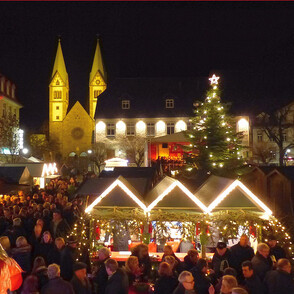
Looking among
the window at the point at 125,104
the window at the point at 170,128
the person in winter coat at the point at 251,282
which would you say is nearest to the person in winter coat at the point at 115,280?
the person in winter coat at the point at 251,282

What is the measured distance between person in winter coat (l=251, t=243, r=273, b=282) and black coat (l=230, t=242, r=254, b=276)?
0.77 metres

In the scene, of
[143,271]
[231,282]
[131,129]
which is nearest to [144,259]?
[143,271]

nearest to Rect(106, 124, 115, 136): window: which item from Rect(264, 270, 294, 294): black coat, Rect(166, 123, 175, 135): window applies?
Rect(166, 123, 175, 135): window

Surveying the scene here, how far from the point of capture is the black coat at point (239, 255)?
27.2 ft

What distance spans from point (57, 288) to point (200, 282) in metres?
2.32

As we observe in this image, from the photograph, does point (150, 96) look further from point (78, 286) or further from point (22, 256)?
point (78, 286)

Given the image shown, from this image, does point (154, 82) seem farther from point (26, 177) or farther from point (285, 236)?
point (285, 236)

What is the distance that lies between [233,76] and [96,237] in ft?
136

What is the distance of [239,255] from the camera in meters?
8.38

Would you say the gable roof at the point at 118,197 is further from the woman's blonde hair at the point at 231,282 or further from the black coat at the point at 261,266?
the woman's blonde hair at the point at 231,282

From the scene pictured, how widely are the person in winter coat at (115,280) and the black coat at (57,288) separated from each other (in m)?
0.62

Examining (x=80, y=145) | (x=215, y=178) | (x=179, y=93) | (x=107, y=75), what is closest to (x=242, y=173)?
(x=215, y=178)

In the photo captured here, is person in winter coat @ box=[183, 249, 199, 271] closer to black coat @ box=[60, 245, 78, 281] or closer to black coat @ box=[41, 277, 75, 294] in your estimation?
black coat @ box=[60, 245, 78, 281]

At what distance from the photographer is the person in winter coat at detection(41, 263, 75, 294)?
19.1 feet
